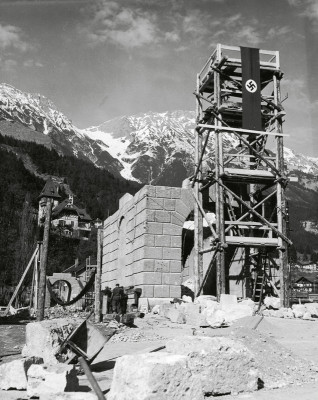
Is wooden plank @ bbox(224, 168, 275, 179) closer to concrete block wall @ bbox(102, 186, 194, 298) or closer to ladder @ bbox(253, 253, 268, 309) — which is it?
concrete block wall @ bbox(102, 186, 194, 298)

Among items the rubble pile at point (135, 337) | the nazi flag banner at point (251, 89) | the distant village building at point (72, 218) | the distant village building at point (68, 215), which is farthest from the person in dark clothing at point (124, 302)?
the distant village building at point (72, 218)

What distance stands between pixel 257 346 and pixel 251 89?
46.1ft

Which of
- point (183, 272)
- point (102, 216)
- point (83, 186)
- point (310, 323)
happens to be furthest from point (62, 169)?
point (310, 323)

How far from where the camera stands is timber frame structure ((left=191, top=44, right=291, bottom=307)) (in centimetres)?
1853

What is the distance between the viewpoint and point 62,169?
454 ft

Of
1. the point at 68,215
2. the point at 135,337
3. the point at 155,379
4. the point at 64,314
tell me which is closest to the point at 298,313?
the point at 135,337

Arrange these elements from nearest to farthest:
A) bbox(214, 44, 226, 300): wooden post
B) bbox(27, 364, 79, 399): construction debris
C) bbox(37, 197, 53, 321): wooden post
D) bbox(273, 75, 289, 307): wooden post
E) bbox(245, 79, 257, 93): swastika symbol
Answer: bbox(27, 364, 79, 399): construction debris
bbox(37, 197, 53, 321): wooden post
bbox(214, 44, 226, 300): wooden post
bbox(273, 75, 289, 307): wooden post
bbox(245, 79, 257, 93): swastika symbol

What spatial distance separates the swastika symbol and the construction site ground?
10048 mm

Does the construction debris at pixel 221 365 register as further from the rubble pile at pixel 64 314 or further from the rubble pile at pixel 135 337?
the rubble pile at pixel 64 314

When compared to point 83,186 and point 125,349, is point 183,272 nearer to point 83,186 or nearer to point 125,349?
point 125,349

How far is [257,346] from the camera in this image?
7.81 m

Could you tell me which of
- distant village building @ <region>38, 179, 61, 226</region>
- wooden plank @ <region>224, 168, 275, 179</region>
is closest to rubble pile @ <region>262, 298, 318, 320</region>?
wooden plank @ <region>224, 168, 275, 179</region>

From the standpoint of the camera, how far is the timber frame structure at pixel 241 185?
18531 mm

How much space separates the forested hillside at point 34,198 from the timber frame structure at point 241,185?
14247mm
